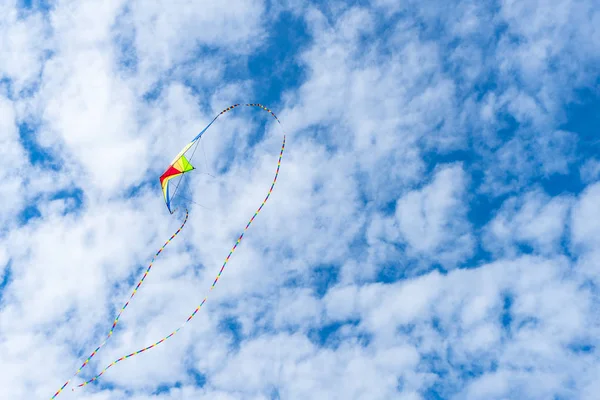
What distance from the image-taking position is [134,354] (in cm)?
2248

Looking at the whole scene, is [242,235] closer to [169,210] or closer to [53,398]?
[169,210]

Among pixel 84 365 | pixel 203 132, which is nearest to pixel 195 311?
pixel 84 365

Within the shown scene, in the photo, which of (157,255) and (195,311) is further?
(157,255)

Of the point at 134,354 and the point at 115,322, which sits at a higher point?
the point at 115,322

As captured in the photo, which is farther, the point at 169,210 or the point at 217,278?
the point at 169,210

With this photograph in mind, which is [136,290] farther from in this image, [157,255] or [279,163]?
[279,163]

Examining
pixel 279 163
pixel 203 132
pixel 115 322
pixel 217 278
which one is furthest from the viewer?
pixel 279 163

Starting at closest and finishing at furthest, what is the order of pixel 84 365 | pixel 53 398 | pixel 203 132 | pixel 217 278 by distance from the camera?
pixel 53 398 < pixel 84 365 < pixel 217 278 < pixel 203 132

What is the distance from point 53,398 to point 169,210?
1118cm

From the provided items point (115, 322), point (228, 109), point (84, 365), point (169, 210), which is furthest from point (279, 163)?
point (84, 365)

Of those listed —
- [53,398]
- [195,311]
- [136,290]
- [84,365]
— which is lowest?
[53,398]

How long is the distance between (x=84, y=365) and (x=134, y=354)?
2.11 metres

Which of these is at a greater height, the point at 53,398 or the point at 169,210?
the point at 169,210

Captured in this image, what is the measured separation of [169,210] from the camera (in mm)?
27906
